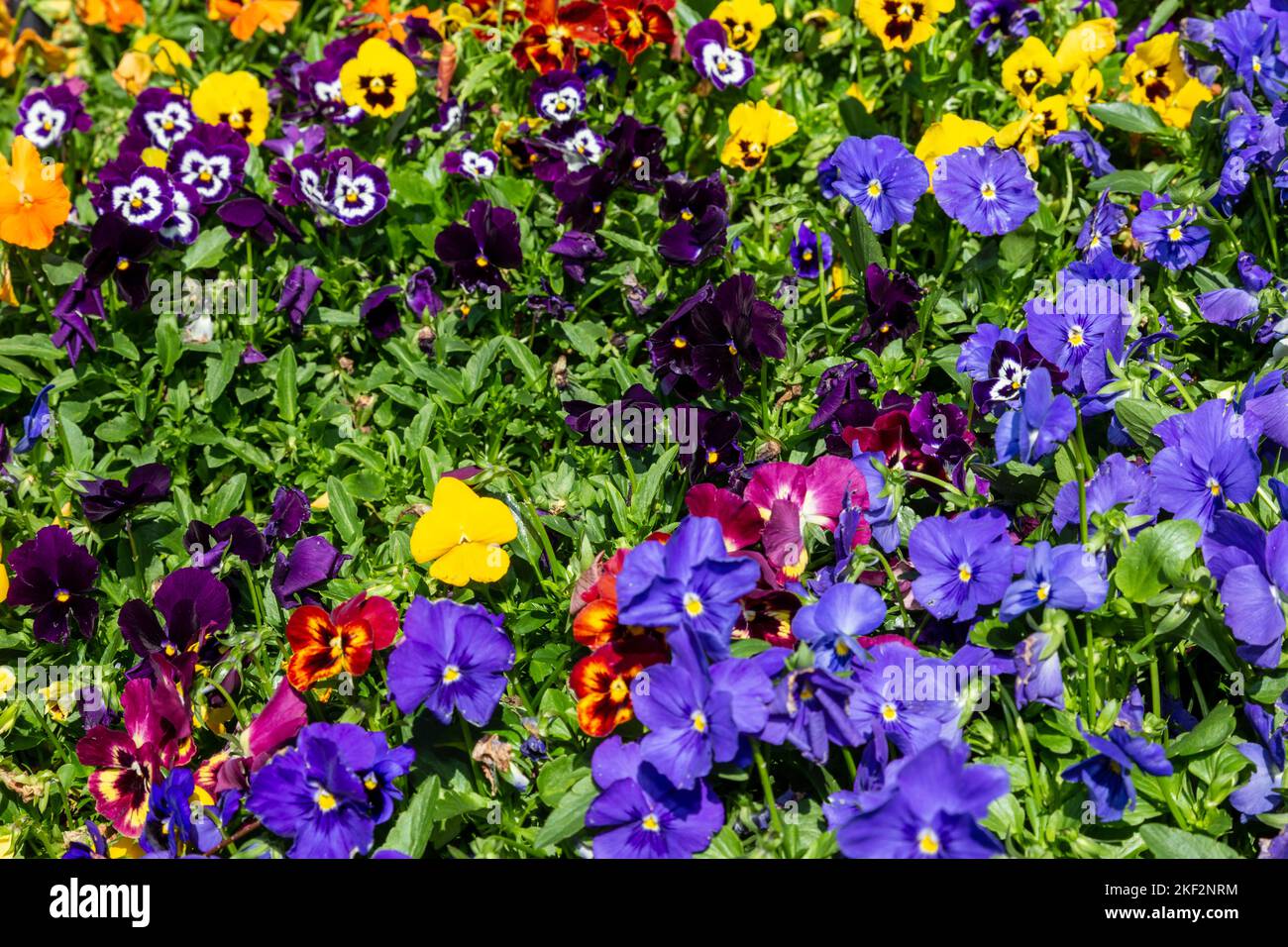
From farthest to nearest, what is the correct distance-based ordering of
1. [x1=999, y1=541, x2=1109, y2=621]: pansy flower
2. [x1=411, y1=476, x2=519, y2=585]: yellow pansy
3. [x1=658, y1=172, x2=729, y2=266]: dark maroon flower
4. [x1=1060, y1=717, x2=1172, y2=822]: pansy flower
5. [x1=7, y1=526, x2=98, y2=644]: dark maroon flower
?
[x1=658, y1=172, x2=729, y2=266]: dark maroon flower → [x1=7, y1=526, x2=98, y2=644]: dark maroon flower → [x1=411, y1=476, x2=519, y2=585]: yellow pansy → [x1=999, y1=541, x2=1109, y2=621]: pansy flower → [x1=1060, y1=717, x2=1172, y2=822]: pansy flower

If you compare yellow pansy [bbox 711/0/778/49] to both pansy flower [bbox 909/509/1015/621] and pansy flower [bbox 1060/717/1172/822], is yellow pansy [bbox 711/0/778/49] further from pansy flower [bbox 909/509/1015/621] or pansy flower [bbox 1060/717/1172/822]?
pansy flower [bbox 1060/717/1172/822]

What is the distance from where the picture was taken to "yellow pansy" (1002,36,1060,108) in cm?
365

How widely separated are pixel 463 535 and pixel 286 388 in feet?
3.10

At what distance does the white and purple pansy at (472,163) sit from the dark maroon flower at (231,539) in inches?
50.5

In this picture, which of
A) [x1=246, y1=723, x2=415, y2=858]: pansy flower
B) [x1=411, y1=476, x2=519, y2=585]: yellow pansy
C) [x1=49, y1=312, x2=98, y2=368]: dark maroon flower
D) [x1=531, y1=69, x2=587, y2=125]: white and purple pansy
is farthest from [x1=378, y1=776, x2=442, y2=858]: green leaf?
[x1=531, y1=69, x2=587, y2=125]: white and purple pansy

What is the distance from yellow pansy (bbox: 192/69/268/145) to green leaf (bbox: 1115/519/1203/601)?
2.90 meters

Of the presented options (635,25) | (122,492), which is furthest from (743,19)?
(122,492)

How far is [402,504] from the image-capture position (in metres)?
3.17

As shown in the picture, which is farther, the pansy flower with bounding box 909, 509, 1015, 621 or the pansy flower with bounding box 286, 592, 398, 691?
the pansy flower with bounding box 286, 592, 398, 691

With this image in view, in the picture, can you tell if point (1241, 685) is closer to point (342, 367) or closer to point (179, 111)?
point (342, 367)

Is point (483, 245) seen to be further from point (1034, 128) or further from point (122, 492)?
point (1034, 128)

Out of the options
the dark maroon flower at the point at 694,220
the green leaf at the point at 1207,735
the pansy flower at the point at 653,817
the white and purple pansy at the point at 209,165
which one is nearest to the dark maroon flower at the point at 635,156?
the dark maroon flower at the point at 694,220
